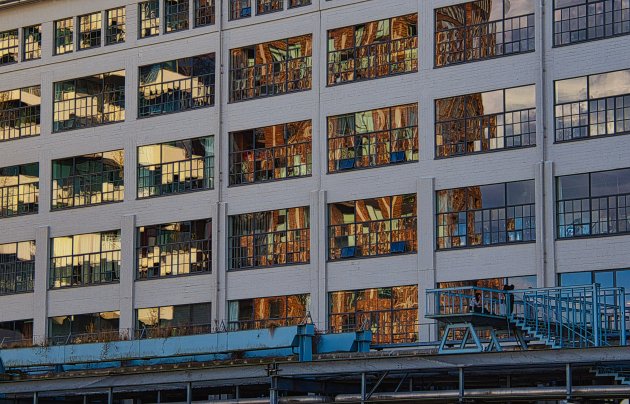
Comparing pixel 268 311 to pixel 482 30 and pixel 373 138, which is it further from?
pixel 482 30

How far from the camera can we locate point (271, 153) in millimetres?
66000

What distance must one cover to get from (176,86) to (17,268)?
12.9 meters

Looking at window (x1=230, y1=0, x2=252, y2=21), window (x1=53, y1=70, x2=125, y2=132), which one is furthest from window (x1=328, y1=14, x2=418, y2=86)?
window (x1=53, y1=70, x2=125, y2=132)

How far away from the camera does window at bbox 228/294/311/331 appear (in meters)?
63.7

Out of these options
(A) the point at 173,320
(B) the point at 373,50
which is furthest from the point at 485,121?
(A) the point at 173,320

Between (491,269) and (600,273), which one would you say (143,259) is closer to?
(491,269)

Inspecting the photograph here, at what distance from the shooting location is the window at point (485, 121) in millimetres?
58719

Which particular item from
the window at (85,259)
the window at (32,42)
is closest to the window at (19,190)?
the window at (85,259)

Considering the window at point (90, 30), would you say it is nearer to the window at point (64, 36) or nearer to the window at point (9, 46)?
the window at point (64, 36)

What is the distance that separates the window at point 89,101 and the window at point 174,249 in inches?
250

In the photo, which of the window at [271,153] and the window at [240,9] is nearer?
the window at [271,153]

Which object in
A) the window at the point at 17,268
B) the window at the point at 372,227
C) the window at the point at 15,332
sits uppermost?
the window at the point at 372,227

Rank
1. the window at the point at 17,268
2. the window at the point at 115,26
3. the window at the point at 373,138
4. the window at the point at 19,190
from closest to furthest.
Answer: the window at the point at 373,138 → the window at the point at 115,26 → the window at the point at 17,268 → the window at the point at 19,190

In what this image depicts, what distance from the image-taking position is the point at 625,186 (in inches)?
2203
